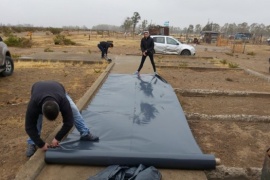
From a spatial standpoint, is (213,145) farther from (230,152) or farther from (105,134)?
(105,134)

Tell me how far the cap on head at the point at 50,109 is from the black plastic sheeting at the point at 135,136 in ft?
2.77

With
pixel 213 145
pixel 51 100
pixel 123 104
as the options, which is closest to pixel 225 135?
pixel 213 145

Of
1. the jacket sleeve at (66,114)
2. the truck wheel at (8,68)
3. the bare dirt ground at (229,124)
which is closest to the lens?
the jacket sleeve at (66,114)

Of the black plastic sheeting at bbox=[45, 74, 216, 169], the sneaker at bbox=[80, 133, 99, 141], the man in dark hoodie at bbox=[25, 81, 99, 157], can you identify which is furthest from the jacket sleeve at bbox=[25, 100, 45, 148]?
the sneaker at bbox=[80, 133, 99, 141]

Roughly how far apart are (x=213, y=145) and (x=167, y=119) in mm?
979

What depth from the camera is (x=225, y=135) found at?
17.8ft

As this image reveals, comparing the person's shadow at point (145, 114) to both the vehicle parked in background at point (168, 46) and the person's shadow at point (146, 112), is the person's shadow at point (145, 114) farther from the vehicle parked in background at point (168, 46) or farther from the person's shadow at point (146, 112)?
the vehicle parked in background at point (168, 46)

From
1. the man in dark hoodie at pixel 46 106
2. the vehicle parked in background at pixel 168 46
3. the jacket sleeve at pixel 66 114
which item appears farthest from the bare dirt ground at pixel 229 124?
the vehicle parked in background at pixel 168 46

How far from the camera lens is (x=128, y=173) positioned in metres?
3.33

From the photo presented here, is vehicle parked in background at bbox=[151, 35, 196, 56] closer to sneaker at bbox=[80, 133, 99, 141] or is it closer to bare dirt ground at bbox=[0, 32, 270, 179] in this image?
bare dirt ground at bbox=[0, 32, 270, 179]

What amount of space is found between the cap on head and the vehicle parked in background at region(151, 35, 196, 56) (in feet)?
55.5

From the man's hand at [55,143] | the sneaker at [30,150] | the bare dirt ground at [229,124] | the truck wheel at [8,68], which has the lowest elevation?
the bare dirt ground at [229,124]

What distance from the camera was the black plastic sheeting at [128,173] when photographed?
3.25 metres

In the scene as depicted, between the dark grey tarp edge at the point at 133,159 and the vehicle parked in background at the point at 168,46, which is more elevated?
the vehicle parked in background at the point at 168,46
